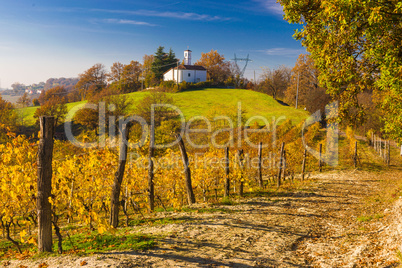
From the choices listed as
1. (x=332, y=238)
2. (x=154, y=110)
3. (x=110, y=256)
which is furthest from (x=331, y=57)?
(x=154, y=110)

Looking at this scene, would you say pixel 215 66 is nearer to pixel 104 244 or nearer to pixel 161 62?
pixel 161 62

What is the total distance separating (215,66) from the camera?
3930 inches

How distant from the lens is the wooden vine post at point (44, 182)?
21.1 ft

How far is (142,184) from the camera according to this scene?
14.1 m

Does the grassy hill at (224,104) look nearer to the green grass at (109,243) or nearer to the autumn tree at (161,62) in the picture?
the autumn tree at (161,62)

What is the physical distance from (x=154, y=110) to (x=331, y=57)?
154 feet

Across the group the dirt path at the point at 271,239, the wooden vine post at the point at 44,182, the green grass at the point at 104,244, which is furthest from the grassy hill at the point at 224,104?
the wooden vine post at the point at 44,182

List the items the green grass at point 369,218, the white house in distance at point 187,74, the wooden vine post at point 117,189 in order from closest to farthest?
1. the wooden vine post at point 117,189
2. the green grass at point 369,218
3. the white house in distance at point 187,74

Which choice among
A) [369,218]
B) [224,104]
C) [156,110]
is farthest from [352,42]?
[224,104]

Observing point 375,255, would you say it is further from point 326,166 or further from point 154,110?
point 154,110

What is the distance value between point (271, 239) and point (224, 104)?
55.4 m

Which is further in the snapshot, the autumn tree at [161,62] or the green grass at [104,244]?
the autumn tree at [161,62]

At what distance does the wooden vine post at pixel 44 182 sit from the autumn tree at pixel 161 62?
3505 inches

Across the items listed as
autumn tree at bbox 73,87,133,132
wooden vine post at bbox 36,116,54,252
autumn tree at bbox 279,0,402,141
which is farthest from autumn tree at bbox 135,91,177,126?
wooden vine post at bbox 36,116,54,252
